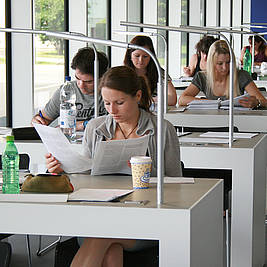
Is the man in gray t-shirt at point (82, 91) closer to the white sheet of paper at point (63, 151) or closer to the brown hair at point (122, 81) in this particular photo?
the brown hair at point (122, 81)

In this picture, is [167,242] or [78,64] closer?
[167,242]

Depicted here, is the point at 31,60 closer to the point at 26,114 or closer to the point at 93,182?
the point at 26,114

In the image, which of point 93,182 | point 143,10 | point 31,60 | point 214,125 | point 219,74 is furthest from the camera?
point 143,10

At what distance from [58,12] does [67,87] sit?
2473 millimetres

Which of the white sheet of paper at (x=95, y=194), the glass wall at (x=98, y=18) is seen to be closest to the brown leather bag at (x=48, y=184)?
the white sheet of paper at (x=95, y=194)

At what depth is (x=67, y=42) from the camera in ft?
21.5

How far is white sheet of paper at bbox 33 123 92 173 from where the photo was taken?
8.18 feet

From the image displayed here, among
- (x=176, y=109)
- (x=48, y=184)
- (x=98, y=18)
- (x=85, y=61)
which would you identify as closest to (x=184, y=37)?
(x=98, y=18)

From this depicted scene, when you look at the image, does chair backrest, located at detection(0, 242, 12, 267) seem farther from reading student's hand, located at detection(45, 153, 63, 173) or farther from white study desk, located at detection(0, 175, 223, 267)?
reading student's hand, located at detection(45, 153, 63, 173)

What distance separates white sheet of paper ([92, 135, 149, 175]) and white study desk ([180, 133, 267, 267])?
72 cm

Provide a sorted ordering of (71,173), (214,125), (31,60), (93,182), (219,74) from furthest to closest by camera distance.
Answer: (31,60) → (219,74) → (214,125) → (71,173) → (93,182)

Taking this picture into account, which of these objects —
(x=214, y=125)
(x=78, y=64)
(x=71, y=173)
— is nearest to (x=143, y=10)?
(x=214, y=125)

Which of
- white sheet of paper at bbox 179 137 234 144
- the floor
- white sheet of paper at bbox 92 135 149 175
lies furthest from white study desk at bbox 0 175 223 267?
the floor

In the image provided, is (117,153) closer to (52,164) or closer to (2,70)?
(52,164)
